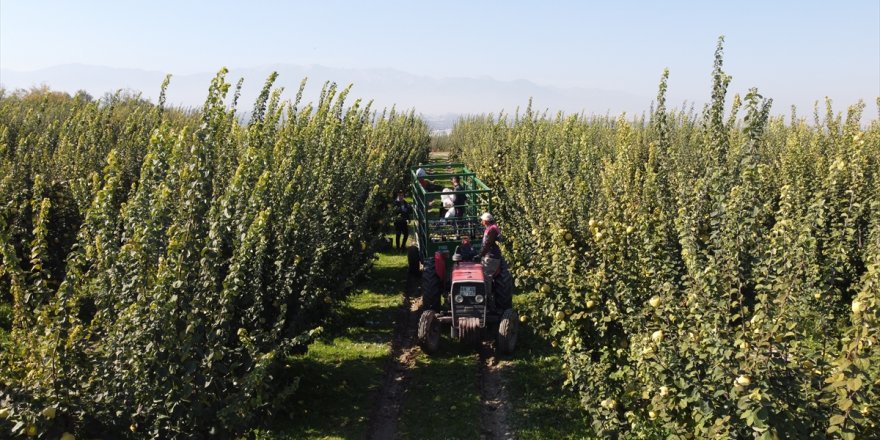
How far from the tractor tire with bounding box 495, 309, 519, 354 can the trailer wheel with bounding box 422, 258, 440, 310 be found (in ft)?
3.53

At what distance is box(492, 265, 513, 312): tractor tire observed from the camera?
8133 mm

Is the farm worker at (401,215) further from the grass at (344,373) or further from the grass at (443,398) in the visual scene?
the grass at (443,398)

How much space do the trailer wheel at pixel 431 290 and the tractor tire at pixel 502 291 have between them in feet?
2.84

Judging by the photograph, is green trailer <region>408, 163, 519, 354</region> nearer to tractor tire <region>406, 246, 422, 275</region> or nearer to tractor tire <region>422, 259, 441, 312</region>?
tractor tire <region>422, 259, 441, 312</region>

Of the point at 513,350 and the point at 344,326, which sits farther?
the point at 344,326

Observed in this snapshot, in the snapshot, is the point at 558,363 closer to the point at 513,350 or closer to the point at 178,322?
the point at 513,350

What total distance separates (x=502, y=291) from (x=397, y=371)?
1.89 metres

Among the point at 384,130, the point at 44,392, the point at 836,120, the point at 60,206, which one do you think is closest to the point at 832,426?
the point at 44,392

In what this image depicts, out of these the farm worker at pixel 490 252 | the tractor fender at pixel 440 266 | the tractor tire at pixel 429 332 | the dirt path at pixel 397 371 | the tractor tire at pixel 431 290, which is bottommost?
the dirt path at pixel 397 371

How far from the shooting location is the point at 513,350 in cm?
800

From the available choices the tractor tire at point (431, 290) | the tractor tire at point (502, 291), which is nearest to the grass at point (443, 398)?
the tractor tire at point (431, 290)

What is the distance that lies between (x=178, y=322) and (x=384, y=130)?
18598mm

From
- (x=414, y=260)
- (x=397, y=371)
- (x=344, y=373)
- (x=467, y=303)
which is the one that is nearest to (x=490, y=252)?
(x=467, y=303)

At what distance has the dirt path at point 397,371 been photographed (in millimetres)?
6242
